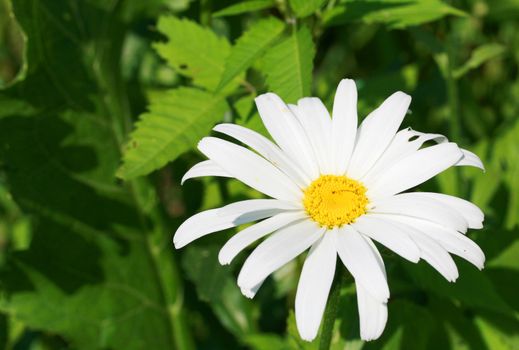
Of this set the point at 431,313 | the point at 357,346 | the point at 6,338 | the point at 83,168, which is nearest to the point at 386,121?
the point at 357,346

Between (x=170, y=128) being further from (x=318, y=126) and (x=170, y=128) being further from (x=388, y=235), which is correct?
(x=388, y=235)

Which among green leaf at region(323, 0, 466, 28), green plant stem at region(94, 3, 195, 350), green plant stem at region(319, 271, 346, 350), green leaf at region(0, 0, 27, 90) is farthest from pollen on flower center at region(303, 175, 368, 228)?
green leaf at region(0, 0, 27, 90)

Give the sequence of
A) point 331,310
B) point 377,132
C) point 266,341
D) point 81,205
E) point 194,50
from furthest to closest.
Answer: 1. point 81,205
2. point 266,341
3. point 194,50
4. point 377,132
5. point 331,310

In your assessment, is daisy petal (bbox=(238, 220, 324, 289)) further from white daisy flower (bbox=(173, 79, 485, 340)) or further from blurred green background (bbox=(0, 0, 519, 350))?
blurred green background (bbox=(0, 0, 519, 350))

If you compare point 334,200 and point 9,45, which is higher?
point 334,200

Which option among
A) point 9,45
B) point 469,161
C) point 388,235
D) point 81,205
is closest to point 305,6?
point 469,161
